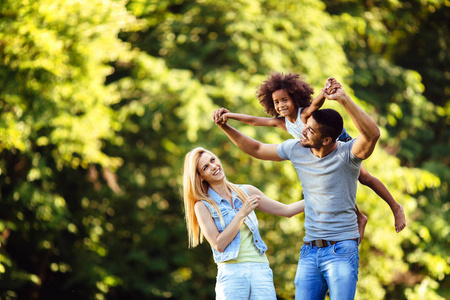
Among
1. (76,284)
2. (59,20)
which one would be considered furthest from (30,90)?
(76,284)

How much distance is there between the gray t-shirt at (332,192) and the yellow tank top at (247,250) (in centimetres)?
28

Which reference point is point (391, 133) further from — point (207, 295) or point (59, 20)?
point (59, 20)

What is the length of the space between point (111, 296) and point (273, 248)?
8.65ft

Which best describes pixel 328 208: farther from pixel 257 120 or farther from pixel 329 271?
pixel 257 120

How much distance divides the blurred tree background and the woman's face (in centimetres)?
411

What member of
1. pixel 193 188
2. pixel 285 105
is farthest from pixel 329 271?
pixel 285 105

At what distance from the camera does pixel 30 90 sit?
6918mm

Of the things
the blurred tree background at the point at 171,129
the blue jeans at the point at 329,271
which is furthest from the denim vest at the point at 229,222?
the blurred tree background at the point at 171,129

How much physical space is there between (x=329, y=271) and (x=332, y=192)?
1.15 ft

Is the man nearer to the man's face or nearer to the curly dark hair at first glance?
the man's face

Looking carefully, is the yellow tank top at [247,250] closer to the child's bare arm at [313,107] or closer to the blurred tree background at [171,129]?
the child's bare arm at [313,107]

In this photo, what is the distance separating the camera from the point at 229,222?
9.14ft

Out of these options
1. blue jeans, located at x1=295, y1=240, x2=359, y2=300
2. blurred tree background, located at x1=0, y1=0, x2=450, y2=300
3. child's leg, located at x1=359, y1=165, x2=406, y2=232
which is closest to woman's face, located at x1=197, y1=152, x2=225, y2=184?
blue jeans, located at x1=295, y1=240, x2=359, y2=300

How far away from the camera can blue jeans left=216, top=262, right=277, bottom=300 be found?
2658 millimetres
